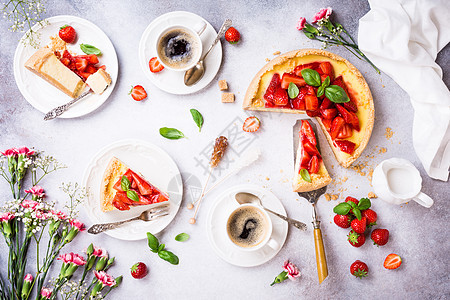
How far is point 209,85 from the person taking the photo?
2875mm

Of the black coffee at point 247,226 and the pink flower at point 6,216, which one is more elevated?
the pink flower at point 6,216

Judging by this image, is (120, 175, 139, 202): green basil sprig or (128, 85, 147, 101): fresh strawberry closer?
(120, 175, 139, 202): green basil sprig

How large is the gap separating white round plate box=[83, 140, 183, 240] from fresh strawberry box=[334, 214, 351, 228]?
122cm

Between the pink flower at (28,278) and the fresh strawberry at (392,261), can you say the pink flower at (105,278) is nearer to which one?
the pink flower at (28,278)

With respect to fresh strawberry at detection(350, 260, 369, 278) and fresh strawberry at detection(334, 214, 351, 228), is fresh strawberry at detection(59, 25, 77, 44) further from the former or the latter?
fresh strawberry at detection(350, 260, 369, 278)

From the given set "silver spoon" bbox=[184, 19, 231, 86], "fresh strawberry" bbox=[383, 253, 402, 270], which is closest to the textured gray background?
"fresh strawberry" bbox=[383, 253, 402, 270]

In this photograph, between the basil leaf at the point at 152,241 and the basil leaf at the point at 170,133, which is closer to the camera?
the basil leaf at the point at 152,241

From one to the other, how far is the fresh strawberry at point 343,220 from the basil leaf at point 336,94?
90cm

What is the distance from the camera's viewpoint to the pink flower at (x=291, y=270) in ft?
9.19

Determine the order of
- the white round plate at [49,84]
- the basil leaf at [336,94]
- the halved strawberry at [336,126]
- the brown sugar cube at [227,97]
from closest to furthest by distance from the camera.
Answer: the basil leaf at [336,94] → the halved strawberry at [336,126] → the white round plate at [49,84] → the brown sugar cube at [227,97]

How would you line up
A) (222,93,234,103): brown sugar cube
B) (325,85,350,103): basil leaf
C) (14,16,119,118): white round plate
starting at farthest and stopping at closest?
(222,93,234,103): brown sugar cube
(14,16,119,118): white round plate
(325,85,350,103): basil leaf

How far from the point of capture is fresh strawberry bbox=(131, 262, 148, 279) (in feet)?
9.11

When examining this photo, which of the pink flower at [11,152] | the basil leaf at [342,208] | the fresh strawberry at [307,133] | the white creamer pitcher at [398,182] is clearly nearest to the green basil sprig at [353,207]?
the basil leaf at [342,208]

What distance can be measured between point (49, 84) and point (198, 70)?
1.14 metres
